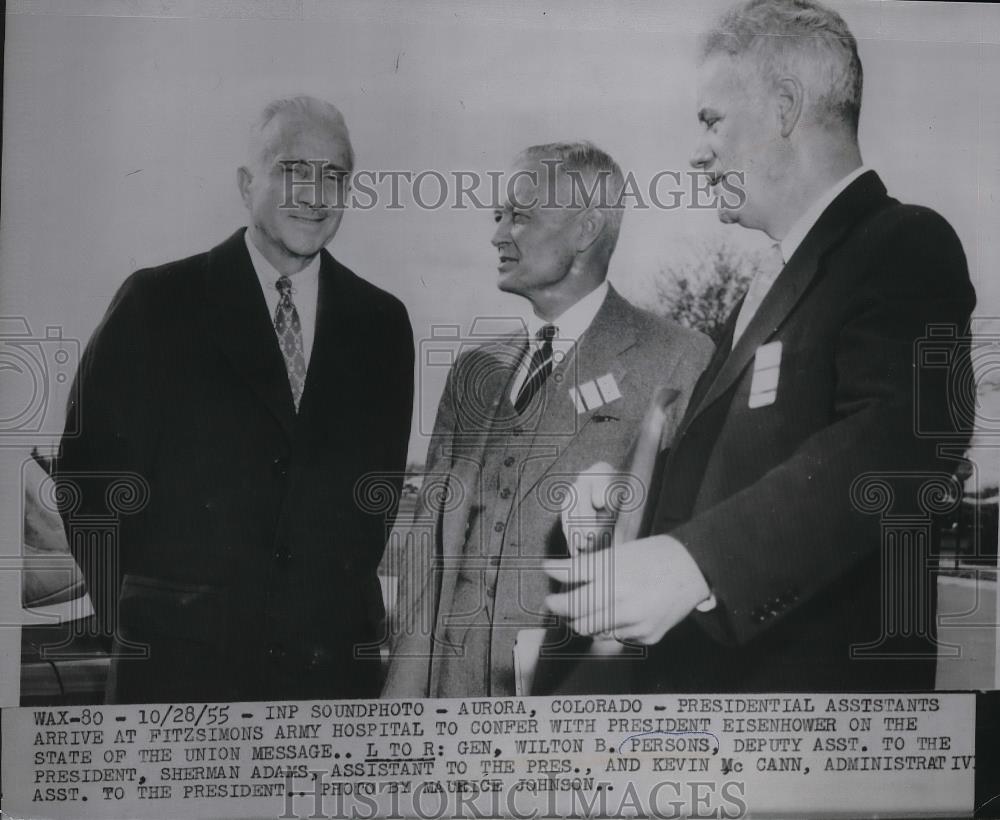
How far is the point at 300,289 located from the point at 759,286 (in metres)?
1.78

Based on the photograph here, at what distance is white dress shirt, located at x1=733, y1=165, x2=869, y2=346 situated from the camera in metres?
4.55

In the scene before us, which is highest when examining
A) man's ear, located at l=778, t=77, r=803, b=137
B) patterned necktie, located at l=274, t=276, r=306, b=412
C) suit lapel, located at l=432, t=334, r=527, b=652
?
man's ear, located at l=778, t=77, r=803, b=137

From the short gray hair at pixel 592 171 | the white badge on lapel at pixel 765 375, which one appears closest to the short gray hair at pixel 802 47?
the short gray hair at pixel 592 171

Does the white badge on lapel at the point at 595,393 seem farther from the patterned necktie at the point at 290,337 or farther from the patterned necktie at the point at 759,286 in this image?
the patterned necktie at the point at 290,337

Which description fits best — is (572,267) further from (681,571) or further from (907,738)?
(907,738)

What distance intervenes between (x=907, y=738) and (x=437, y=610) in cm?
195

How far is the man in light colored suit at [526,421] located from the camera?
4508 mm

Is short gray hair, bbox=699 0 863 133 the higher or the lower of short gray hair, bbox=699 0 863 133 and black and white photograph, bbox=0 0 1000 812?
the higher

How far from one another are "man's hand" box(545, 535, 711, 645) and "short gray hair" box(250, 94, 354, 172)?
6.16 feet

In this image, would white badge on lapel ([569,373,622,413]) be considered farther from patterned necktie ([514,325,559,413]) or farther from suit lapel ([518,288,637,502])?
patterned necktie ([514,325,559,413])

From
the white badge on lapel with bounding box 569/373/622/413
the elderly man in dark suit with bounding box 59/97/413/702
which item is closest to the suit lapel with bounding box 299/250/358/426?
the elderly man in dark suit with bounding box 59/97/413/702

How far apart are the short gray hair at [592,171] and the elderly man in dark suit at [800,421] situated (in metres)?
0.34

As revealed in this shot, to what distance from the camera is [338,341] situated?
4.52 m

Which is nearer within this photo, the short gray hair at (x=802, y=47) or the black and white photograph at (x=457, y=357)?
the black and white photograph at (x=457, y=357)
